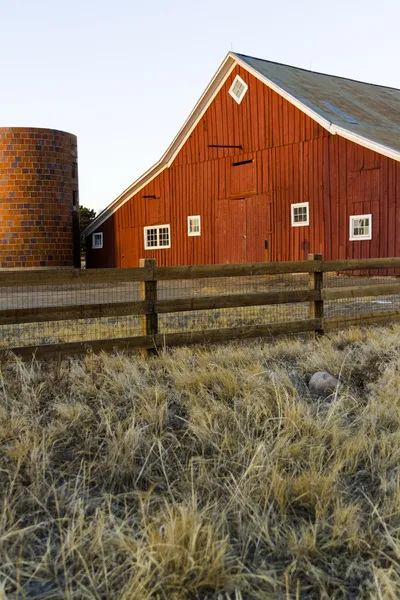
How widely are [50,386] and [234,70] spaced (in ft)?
64.6

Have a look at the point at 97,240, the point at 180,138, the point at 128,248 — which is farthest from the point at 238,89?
the point at 97,240

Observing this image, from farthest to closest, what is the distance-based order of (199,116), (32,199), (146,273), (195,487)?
(32,199)
(199,116)
(146,273)
(195,487)

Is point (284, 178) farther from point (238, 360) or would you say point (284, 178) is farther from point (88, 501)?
point (88, 501)

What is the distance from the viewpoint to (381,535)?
2748 mm

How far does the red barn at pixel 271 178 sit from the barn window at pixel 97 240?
100cm

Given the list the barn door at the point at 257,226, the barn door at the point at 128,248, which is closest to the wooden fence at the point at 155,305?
the barn door at the point at 257,226

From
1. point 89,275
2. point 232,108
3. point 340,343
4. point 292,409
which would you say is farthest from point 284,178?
point 292,409

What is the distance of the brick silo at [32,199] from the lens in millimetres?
27297

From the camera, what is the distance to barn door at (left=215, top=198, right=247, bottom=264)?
22656 mm

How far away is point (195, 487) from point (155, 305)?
11.0 feet

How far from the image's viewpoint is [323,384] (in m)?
5.21

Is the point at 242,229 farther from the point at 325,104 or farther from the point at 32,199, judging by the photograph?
the point at 32,199

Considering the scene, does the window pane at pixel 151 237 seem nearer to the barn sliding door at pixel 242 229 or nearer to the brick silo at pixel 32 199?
the barn sliding door at pixel 242 229

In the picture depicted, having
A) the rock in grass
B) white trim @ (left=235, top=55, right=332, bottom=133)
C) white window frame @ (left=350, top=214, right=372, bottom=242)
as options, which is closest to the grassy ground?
the rock in grass
